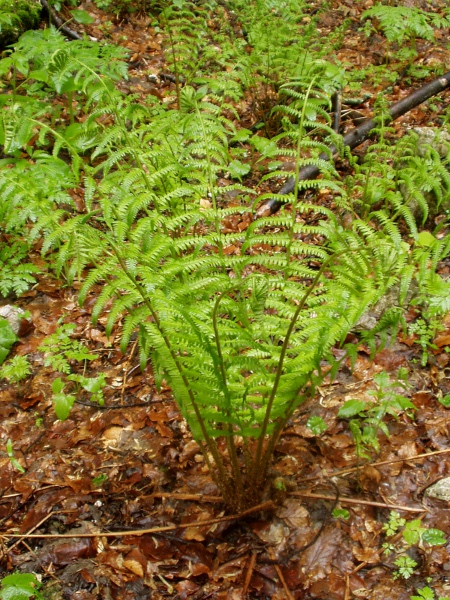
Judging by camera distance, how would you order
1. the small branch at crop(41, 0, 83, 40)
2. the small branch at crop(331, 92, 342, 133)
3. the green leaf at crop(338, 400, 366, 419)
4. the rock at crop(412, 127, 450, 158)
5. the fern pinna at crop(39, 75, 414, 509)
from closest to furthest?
the fern pinna at crop(39, 75, 414, 509) < the green leaf at crop(338, 400, 366, 419) < the rock at crop(412, 127, 450, 158) < the small branch at crop(331, 92, 342, 133) < the small branch at crop(41, 0, 83, 40)

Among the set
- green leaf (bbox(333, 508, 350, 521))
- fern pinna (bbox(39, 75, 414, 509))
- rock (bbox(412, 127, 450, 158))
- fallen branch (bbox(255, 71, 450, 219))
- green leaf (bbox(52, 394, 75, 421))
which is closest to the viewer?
fern pinna (bbox(39, 75, 414, 509))

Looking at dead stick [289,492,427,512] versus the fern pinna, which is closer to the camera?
the fern pinna

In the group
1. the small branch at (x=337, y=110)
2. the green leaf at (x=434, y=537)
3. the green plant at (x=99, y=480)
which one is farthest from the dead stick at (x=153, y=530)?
the small branch at (x=337, y=110)

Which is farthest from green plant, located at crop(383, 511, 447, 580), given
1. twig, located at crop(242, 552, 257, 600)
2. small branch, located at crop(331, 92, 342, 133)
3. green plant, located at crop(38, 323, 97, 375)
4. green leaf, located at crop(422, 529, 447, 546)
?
small branch, located at crop(331, 92, 342, 133)

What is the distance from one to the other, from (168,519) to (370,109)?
4.00 metres

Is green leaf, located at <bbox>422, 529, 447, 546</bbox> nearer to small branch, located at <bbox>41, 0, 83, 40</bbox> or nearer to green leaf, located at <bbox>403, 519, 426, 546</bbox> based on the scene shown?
green leaf, located at <bbox>403, 519, 426, 546</bbox>

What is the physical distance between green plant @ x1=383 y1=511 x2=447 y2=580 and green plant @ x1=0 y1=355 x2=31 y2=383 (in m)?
2.13

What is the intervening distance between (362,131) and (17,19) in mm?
3523

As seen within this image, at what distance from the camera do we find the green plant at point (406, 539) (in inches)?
75.3

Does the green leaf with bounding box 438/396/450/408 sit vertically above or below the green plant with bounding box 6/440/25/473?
above

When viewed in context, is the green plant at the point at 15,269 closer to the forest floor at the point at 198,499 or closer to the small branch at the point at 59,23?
the forest floor at the point at 198,499

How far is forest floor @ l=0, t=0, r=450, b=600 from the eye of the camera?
6.77 feet

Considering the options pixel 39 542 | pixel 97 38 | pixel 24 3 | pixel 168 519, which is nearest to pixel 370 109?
pixel 97 38

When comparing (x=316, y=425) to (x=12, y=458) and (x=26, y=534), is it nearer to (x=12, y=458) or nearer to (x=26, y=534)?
(x=26, y=534)
